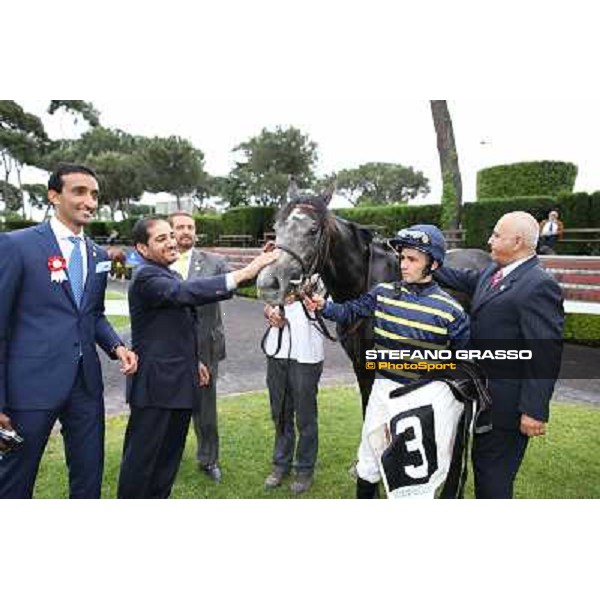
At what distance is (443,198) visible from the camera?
3.42m

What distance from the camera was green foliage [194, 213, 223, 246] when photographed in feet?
12.0

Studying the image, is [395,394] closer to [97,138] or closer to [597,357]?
[597,357]

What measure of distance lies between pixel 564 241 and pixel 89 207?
112 inches

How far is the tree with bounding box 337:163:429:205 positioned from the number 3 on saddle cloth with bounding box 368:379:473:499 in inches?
53.3

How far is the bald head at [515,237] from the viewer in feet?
8.21

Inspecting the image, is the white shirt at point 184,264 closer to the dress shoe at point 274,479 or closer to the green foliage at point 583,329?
the dress shoe at point 274,479

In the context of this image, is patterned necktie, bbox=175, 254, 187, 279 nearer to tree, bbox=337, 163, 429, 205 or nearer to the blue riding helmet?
tree, bbox=337, 163, 429, 205

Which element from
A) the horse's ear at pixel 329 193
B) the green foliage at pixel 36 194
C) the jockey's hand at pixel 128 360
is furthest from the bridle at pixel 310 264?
the green foliage at pixel 36 194

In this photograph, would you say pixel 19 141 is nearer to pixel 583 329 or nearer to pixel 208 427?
pixel 208 427

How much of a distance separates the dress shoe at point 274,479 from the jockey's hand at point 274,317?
3.91 feet

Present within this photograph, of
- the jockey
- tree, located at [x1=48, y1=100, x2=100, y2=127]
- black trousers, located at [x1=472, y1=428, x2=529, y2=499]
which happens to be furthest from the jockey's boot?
tree, located at [x1=48, y1=100, x2=100, y2=127]

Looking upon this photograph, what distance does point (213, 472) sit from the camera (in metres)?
3.78
